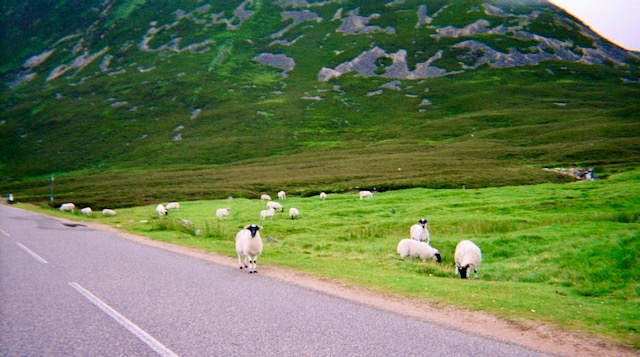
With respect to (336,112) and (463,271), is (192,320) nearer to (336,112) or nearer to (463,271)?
(463,271)

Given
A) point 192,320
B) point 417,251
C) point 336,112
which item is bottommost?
point 417,251

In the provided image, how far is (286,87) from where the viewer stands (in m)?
162

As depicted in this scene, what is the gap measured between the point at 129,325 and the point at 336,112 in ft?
435

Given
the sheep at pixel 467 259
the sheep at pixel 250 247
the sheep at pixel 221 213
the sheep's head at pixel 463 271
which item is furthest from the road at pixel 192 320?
the sheep at pixel 221 213

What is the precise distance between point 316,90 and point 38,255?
14194 centimetres

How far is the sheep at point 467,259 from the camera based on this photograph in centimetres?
1849

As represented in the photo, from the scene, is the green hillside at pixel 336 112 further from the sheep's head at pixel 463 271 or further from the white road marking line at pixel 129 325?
the white road marking line at pixel 129 325

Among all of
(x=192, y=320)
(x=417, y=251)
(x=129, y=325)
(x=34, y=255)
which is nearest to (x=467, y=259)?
Answer: (x=417, y=251)

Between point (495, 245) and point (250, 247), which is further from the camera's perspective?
point (495, 245)

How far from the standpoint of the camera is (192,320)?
9930mm

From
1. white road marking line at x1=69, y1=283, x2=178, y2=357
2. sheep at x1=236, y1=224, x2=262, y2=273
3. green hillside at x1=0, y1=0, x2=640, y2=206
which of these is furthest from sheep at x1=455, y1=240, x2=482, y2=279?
green hillside at x1=0, y1=0, x2=640, y2=206

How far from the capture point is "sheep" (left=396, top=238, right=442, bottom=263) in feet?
73.5

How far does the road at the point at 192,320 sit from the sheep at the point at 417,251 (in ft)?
31.1

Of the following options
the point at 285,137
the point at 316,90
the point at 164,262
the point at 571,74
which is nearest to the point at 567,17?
the point at 571,74
